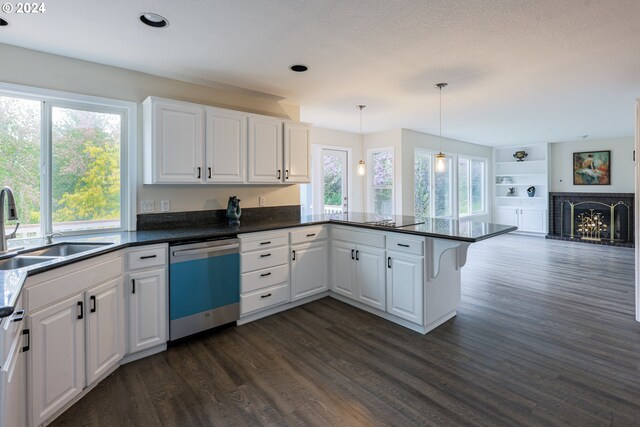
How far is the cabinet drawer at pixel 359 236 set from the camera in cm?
322

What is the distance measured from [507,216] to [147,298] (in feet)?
30.9

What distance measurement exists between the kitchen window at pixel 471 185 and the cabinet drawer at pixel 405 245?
5602mm

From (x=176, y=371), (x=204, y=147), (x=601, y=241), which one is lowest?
(x=176, y=371)

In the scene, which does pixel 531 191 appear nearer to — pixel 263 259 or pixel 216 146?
pixel 263 259

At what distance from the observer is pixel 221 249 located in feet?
9.44

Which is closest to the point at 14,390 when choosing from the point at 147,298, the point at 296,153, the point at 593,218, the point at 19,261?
the point at 19,261

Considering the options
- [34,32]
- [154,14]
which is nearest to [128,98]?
[34,32]

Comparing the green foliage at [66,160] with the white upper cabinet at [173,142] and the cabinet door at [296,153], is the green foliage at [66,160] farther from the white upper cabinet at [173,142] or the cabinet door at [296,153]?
the cabinet door at [296,153]

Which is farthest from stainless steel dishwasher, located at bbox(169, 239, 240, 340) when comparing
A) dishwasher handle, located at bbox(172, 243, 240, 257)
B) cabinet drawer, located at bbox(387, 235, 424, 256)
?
cabinet drawer, located at bbox(387, 235, 424, 256)

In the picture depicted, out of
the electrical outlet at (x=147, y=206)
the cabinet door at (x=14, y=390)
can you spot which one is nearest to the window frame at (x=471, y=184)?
the electrical outlet at (x=147, y=206)

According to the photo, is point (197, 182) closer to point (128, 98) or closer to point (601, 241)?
point (128, 98)

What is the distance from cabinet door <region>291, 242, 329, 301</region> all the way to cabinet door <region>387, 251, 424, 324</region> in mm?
890

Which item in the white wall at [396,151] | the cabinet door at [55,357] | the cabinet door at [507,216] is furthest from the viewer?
the cabinet door at [507,216]

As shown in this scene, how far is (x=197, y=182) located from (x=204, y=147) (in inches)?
14.2
